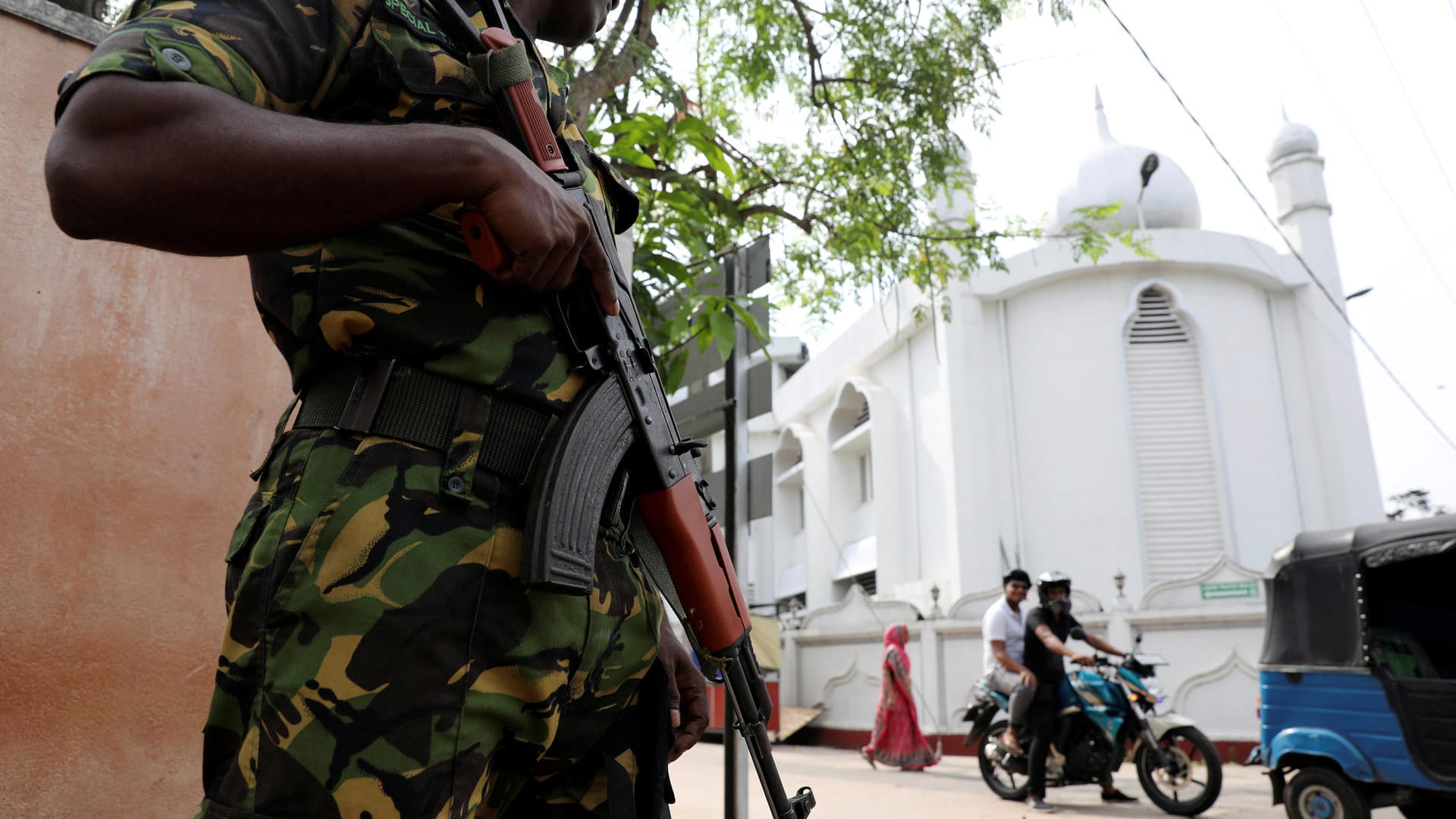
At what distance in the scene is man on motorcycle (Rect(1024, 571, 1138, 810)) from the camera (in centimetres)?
659

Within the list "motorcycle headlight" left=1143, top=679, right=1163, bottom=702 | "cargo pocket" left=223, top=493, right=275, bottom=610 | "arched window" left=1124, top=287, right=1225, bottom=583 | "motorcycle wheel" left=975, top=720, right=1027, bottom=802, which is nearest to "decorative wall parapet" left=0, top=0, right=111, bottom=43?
"cargo pocket" left=223, top=493, right=275, bottom=610

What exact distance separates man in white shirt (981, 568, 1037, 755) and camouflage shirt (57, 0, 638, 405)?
250 inches

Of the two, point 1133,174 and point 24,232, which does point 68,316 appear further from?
point 1133,174

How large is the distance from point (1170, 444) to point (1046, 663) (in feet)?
30.4

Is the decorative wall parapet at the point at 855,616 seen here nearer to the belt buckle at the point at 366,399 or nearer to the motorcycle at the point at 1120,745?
the motorcycle at the point at 1120,745

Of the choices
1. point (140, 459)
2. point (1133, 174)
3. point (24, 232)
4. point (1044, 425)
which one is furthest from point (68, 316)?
point (1133, 174)

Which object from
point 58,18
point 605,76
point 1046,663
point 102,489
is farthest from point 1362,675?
point 58,18

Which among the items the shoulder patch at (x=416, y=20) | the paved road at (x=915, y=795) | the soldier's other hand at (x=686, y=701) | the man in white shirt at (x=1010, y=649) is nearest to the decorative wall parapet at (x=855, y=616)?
the paved road at (x=915, y=795)

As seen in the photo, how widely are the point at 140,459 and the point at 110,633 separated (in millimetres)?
440

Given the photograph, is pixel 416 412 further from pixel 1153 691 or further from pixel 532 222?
pixel 1153 691

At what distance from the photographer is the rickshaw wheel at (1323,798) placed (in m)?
5.16

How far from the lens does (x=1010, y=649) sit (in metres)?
7.29

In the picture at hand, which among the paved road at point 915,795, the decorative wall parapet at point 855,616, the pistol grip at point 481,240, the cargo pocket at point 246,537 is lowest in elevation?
the paved road at point 915,795

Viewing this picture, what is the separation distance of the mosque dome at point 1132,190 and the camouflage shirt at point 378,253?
55.6 ft
